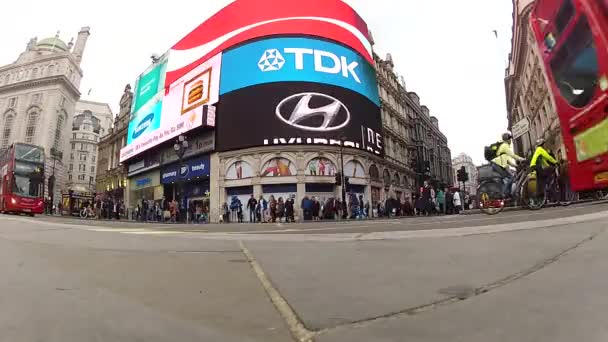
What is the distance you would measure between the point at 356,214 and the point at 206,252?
1907 cm

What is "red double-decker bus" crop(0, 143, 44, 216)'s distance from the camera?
19.6 metres

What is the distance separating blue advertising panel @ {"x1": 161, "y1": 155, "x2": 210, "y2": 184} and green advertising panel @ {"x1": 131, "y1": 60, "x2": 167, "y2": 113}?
915cm

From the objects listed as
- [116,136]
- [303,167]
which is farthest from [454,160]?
[116,136]

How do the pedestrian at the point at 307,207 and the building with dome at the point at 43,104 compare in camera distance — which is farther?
the building with dome at the point at 43,104

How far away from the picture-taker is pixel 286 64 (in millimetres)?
24719

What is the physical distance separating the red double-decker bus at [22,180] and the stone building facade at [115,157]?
21.1 m

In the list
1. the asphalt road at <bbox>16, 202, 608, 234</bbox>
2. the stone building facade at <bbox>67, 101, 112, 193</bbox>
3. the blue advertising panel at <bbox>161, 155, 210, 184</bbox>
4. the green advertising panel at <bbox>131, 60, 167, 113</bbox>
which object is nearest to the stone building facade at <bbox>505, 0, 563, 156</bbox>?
the asphalt road at <bbox>16, 202, 608, 234</bbox>

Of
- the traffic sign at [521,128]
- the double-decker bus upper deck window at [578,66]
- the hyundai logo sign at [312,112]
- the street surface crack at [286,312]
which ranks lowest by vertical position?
the street surface crack at [286,312]

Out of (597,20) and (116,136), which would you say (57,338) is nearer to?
(597,20)

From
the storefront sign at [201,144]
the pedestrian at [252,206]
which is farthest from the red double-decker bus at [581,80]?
the storefront sign at [201,144]

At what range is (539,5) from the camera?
3488 millimetres

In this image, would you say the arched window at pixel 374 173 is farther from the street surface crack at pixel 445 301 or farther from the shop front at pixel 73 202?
the shop front at pixel 73 202

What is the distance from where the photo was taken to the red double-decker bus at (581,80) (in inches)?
98.3

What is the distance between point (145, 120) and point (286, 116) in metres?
19.0
